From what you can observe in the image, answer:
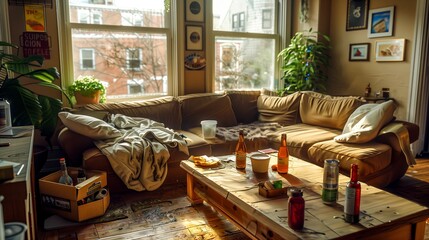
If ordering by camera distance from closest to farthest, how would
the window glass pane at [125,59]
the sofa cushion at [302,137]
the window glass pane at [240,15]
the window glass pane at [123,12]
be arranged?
the sofa cushion at [302,137]
the window glass pane at [123,12]
the window glass pane at [125,59]
the window glass pane at [240,15]

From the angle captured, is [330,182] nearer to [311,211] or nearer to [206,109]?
[311,211]

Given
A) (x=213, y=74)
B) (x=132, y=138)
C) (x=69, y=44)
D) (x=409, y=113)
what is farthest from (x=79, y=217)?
(x=409, y=113)

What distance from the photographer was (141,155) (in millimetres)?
2961

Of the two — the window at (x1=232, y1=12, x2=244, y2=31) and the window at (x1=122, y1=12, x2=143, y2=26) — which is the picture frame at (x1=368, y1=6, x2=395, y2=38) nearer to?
the window at (x1=232, y1=12, x2=244, y2=31)

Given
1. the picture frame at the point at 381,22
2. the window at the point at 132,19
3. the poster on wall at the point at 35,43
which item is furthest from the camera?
the picture frame at the point at 381,22

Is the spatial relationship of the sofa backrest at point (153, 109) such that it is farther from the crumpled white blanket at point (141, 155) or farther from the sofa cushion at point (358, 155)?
the sofa cushion at point (358, 155)

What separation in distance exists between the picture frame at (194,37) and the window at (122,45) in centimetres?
23

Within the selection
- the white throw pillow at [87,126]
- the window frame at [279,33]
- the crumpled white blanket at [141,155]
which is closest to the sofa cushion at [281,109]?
the window frame at [279,33]

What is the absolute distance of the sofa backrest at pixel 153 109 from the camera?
12.1ft

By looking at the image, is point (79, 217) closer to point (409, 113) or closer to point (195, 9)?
point (195, 9)

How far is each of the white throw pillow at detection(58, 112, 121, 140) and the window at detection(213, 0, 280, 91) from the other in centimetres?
199

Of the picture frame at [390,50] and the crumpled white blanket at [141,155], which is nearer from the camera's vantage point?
the crumpled white blanket at [141,155]

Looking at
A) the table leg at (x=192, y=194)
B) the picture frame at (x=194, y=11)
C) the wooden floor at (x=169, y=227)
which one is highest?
the picture frame at (x=194, y=11)

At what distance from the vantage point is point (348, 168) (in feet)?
9.52
